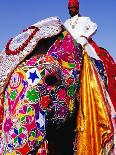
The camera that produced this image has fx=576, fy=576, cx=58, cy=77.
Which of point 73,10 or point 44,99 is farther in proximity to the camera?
point 73,10

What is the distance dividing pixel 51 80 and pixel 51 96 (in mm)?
110

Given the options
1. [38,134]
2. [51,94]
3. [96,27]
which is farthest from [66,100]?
[96,27]

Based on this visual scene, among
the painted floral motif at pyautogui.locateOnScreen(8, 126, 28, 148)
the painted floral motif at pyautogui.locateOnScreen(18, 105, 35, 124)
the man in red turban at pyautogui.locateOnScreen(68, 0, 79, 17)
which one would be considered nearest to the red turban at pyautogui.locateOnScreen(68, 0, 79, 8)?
the man in red turban at pyautogui.locateOnScreen(68, 0, 79, 17)

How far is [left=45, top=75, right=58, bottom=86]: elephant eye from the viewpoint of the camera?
3.74 meters

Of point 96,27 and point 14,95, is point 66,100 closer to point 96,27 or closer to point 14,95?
point 14,95

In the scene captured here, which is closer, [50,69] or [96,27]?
[50,69]

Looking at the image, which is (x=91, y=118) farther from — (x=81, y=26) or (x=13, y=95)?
(x=81, y=26)

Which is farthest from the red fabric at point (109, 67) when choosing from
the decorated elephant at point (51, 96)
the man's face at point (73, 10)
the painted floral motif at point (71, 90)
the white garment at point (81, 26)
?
the man's face at point (73, 10)

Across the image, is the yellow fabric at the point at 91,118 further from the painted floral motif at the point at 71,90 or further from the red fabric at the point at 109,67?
the red fabric at the point at 109,67

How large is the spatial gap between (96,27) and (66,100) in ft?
5.19

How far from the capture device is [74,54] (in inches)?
157

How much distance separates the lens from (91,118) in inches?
157

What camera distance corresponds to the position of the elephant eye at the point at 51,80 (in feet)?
12.3

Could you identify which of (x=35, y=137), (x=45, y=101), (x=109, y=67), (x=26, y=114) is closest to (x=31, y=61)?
(x=45, y=101)
